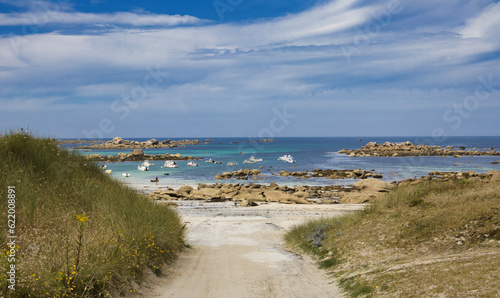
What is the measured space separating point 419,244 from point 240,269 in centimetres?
530

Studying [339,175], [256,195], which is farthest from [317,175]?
[256,195]

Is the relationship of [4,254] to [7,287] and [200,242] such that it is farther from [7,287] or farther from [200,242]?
[200,242]

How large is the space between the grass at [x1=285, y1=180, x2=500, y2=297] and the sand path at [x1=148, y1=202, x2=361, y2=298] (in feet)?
2.79

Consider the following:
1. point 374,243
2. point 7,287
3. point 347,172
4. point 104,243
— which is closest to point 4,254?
point 7,287

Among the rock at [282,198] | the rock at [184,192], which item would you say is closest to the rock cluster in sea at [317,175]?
the rock at [184,192]

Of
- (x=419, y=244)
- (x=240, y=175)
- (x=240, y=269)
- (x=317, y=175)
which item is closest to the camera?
(x=419, y=244)

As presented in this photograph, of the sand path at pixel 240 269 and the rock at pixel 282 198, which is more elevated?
the sand path at pixel 240 269

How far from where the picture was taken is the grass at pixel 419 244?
7.53 metres

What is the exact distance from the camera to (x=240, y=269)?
1133 centimetres

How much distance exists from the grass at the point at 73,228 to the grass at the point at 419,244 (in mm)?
5307

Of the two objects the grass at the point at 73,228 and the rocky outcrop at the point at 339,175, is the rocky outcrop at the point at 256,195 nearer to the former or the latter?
the rocky outcrop at the point at 339,175

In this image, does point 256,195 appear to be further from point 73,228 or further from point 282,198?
point 73,228

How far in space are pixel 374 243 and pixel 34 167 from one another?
431 inches

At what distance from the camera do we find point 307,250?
536 inches
